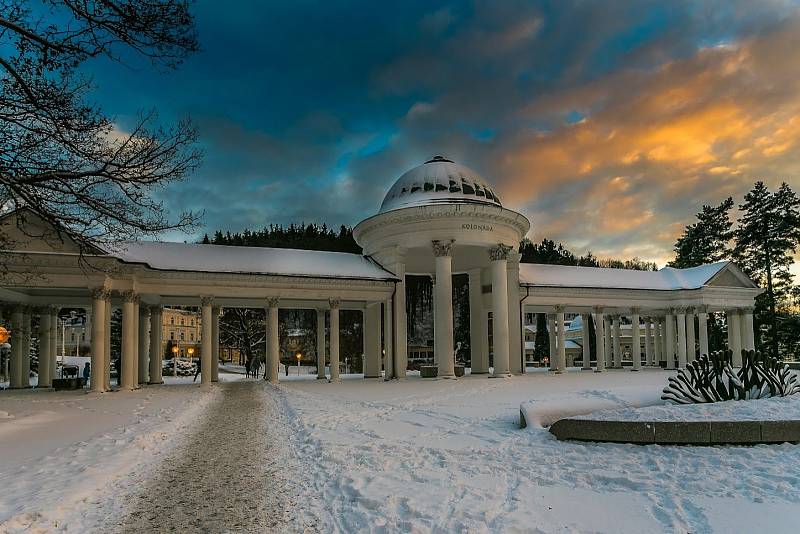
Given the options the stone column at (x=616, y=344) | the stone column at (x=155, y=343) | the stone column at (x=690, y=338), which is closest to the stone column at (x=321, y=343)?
the stone column at (x=155, y=343)

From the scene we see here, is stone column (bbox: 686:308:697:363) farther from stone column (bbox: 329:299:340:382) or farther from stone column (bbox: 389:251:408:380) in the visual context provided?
stone column (bbox: 329:299:340:382)

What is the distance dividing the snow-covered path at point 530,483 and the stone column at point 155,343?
25.9 metres

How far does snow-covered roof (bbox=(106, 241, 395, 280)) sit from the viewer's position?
34281mm

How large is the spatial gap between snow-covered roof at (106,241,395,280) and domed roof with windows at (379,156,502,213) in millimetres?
4378

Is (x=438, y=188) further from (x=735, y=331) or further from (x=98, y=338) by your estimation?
(x=735, y=331)

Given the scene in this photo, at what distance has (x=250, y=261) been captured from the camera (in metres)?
36.4

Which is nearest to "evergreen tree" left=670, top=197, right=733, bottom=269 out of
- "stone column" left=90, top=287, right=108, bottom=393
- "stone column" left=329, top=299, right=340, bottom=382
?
"stone column" left=329, top=299, right=340, bottom=382

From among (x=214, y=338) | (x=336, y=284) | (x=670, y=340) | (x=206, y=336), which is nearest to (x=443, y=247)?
(x=336, y=284)

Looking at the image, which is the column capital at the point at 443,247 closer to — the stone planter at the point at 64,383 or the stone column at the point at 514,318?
the stone column at the point at 514,318

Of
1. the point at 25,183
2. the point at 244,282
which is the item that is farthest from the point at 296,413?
the point at 244,282

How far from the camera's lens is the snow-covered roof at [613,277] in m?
47.8

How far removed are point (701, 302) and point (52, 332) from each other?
155 feet

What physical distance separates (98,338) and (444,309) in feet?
62.7

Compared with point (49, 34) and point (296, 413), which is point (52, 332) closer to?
point (296, 413)
